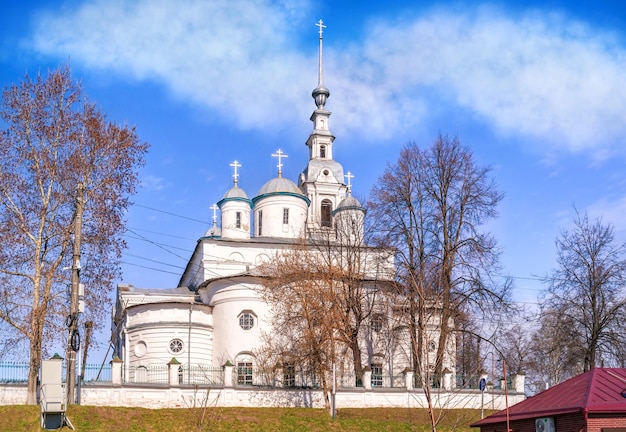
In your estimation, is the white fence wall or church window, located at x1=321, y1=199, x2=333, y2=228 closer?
the white fence wall

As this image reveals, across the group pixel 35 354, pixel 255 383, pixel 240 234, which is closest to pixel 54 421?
pixel 35 354

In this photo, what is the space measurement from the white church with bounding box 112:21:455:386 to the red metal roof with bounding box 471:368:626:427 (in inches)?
591

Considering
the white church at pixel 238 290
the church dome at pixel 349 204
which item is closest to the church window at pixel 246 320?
the white church at pixel 238 290

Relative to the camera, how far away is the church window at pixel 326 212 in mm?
54312

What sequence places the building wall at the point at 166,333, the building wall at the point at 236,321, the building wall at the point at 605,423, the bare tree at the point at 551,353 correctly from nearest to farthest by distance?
the building wall at the point at 605,423
the bare tree at the point at 551,353
the building wall at the point at 236,321
the building wall at the point at 166,333

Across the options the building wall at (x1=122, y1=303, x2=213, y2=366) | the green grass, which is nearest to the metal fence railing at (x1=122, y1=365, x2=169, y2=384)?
the building wall at (x1=122, y1=303, x2=213, y2=366)

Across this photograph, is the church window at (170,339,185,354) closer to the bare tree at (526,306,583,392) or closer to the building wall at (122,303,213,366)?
the building wall at (122,303,213,366)

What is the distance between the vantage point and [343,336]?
110 ft

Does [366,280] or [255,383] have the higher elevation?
[366,280]

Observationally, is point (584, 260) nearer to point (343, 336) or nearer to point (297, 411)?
point (343, 336)

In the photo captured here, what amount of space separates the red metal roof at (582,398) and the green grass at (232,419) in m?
4.27

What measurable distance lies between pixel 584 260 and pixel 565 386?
1408 centimetres

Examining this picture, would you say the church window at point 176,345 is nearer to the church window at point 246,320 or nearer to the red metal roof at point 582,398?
the church window at point 246,320

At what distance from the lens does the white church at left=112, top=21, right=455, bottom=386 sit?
39.5 meters
